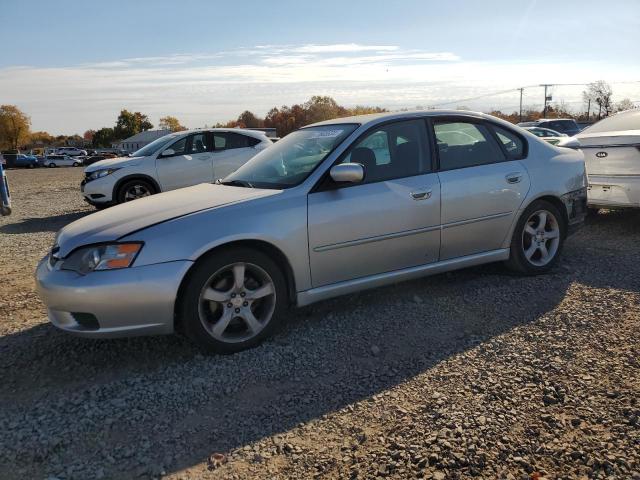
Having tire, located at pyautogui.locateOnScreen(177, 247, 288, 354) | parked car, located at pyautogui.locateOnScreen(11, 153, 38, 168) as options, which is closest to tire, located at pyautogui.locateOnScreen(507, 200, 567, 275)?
tire, located at pyautogui.locateOnScreen(177, 247, 288, 354)

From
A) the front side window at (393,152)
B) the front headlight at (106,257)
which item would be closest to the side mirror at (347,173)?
the front side window at (393,152)

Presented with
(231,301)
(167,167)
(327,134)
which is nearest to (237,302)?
(231,301)

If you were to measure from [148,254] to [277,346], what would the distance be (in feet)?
3.59

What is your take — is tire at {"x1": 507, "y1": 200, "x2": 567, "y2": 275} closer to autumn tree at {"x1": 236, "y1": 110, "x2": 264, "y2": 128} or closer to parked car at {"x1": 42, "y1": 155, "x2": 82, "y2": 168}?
parked car at {"x1": 42, "y1": 155, "x2": 82, "y2": 168}

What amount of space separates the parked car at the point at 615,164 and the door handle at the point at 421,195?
11.1 ft

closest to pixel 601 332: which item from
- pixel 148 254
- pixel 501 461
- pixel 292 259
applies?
pixel 501 461

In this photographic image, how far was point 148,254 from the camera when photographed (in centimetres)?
343

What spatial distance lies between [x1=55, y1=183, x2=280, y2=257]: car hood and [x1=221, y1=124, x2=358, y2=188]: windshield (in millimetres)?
196

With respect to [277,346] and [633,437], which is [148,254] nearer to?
[277,346]

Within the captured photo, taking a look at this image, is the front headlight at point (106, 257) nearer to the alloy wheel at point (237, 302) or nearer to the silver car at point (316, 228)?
the silver car at point (316, 228)

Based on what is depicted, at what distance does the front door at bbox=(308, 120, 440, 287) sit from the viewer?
3969mm

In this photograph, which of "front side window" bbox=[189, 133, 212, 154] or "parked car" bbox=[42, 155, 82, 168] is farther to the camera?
"parked car" bbox=[42, 155, 82, 168]

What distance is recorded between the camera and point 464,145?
4730mm

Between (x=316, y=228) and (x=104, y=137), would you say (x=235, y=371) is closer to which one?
(x=316, y=228)
